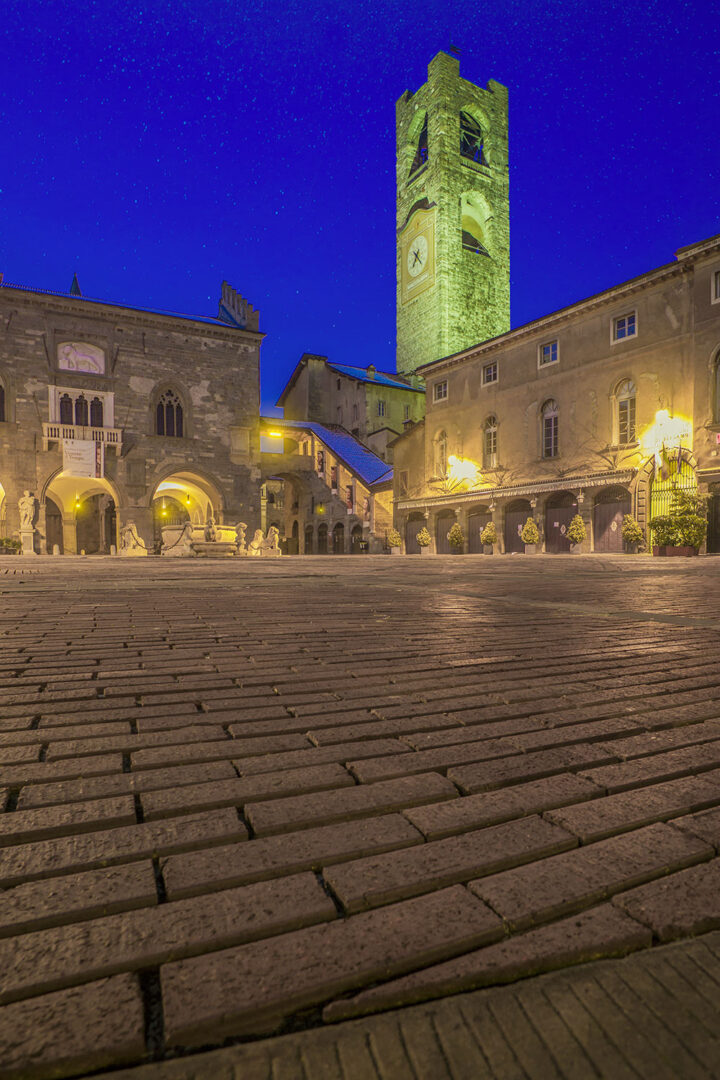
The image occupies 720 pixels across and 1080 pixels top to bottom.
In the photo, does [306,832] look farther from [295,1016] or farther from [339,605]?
[339,605]

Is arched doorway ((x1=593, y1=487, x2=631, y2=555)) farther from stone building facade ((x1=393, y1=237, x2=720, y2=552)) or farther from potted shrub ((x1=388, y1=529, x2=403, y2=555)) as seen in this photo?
potted shrub ((x1=388, y1=529, x2=403, y2=555))

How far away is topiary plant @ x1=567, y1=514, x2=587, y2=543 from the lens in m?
24.6

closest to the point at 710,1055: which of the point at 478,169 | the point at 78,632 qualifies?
the point at 78,632

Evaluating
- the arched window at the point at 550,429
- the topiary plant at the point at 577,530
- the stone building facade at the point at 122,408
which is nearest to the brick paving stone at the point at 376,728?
the topiary plant at the point at 577,530

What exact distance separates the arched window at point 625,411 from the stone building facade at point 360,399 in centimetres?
1847

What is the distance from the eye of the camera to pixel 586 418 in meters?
25.7

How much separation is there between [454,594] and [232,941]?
651 centimetres

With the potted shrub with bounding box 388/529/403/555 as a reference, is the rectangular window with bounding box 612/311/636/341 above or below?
above

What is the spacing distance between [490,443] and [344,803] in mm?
30397

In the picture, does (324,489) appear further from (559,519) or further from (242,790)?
(242,790)

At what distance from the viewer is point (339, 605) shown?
5871 mm

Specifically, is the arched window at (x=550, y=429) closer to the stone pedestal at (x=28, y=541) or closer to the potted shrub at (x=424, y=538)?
the potted shrub at (x=424, y=538)

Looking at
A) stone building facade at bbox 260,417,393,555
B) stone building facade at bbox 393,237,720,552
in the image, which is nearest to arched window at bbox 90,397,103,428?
stone building facade at bbox 260,417,393,555

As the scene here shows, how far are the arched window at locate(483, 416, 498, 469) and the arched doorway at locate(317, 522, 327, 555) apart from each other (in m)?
15.2
